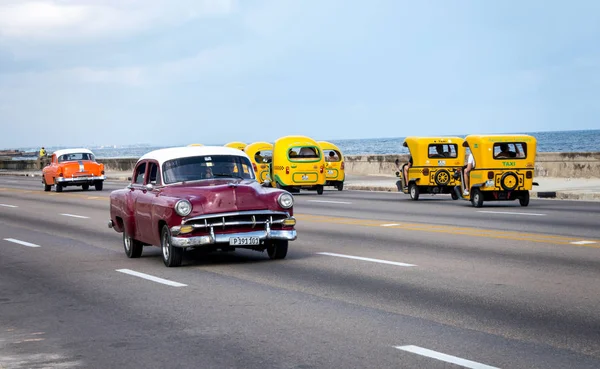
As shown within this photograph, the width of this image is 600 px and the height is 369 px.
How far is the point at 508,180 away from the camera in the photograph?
1006 inches

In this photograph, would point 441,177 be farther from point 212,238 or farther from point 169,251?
point 212,238

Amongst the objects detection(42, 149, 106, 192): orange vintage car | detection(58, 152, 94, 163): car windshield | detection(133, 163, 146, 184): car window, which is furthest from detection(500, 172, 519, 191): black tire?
detection(58, 152, 94, 163): car windshield

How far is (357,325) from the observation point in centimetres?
909

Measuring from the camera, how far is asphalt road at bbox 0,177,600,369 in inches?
310

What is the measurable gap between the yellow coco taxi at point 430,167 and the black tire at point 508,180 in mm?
4456

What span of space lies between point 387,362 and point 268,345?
1.19 m

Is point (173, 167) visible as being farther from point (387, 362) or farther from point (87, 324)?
point (387, 362)

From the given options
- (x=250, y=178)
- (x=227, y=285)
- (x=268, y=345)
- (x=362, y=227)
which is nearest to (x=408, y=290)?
(x=227, y=285)

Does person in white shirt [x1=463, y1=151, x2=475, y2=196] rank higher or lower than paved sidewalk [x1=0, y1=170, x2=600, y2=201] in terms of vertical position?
higher

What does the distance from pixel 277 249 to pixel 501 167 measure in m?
12.4

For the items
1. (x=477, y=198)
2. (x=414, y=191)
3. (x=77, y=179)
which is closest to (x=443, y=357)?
(x=477, y=198)

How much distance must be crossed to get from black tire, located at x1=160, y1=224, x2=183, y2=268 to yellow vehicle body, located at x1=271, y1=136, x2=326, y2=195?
70.3 feet

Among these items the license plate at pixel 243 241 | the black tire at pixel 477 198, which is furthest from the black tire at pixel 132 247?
the black tire at pixel 477 198

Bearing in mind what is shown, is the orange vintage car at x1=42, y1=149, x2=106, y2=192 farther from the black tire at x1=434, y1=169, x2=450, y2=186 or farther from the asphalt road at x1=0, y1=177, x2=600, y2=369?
the asphalt road at x1=0, y1=177, x2=600, y2=369
